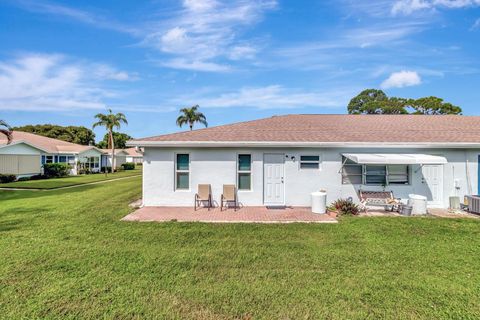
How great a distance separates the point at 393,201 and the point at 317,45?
9707mm

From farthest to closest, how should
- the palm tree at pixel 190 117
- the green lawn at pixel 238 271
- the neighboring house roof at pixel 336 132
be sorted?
the palm tree at pixel 190 117
the neighboring house roof at pixel 336 132
the green lawn at pixel 238 271

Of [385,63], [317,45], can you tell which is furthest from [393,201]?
[385,63]

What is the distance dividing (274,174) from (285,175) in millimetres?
495

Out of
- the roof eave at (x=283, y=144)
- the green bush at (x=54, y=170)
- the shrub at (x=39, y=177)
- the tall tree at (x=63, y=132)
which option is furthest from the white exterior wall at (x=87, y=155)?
the roof eave at (x=283, y=144)

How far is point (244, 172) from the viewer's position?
1073 centimetres

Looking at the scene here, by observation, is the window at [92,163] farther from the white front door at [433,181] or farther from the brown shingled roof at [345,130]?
the white front door at [433,181]

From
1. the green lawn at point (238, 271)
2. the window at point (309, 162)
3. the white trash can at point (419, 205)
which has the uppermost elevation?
the window at point (309, 162)

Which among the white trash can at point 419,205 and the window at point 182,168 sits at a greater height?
the window at point 182,168

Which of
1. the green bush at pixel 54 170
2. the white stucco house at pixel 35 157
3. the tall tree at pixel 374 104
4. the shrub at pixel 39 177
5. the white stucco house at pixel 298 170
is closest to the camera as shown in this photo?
the white stucco house at pixel 298 170

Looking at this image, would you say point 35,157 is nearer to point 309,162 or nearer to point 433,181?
point 309,162

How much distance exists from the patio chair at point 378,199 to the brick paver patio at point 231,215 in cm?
220

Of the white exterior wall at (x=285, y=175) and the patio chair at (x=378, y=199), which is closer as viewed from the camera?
the patio chair at (x=378, y=199)

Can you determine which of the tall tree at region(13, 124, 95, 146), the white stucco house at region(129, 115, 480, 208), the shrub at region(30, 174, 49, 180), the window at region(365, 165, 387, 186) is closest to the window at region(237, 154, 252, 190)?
the white stucco house at region(129, 115, 480, 208)

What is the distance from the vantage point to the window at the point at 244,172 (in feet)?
35.2
